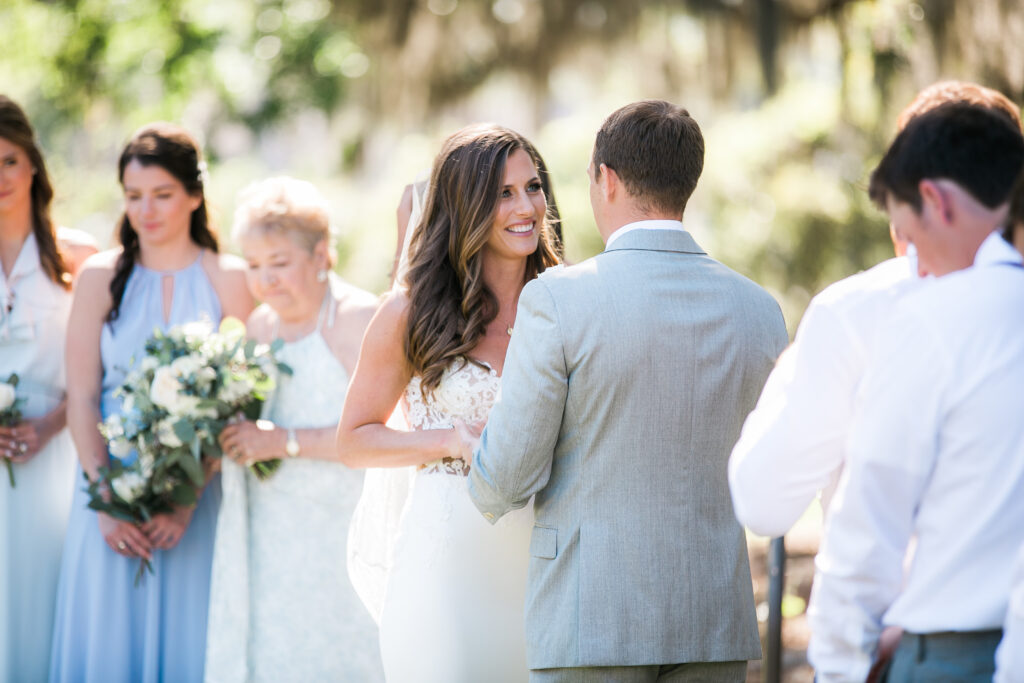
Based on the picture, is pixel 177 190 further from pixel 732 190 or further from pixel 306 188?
pixel 732 190

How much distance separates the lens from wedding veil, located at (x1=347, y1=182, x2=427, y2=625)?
3344mm

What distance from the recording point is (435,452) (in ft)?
9.95

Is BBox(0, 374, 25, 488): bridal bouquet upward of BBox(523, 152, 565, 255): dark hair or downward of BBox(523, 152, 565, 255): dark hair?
downward

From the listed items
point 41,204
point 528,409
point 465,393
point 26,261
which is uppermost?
point 41,204

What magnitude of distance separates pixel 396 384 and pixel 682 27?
6.27m

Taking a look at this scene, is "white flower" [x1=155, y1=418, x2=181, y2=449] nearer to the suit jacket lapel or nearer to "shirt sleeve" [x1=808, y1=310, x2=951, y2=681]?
the suit jacket lapel

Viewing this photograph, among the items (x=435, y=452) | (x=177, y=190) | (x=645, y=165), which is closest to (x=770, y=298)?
(x=645, y=165)

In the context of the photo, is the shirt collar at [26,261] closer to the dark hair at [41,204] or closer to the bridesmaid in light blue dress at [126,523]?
the dark hair at [41,204]

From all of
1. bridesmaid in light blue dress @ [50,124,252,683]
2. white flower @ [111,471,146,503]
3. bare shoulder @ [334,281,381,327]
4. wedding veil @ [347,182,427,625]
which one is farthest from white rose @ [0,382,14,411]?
wedding veil @ [347,182,427,625]

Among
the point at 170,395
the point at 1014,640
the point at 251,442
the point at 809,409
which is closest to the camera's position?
the point at 1014,640

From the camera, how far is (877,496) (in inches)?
72.9

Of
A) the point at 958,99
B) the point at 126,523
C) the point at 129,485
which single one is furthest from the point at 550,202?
the point at 126,523

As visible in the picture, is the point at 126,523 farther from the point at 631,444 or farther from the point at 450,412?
the point at 631,444

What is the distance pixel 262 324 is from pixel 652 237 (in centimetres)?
217
